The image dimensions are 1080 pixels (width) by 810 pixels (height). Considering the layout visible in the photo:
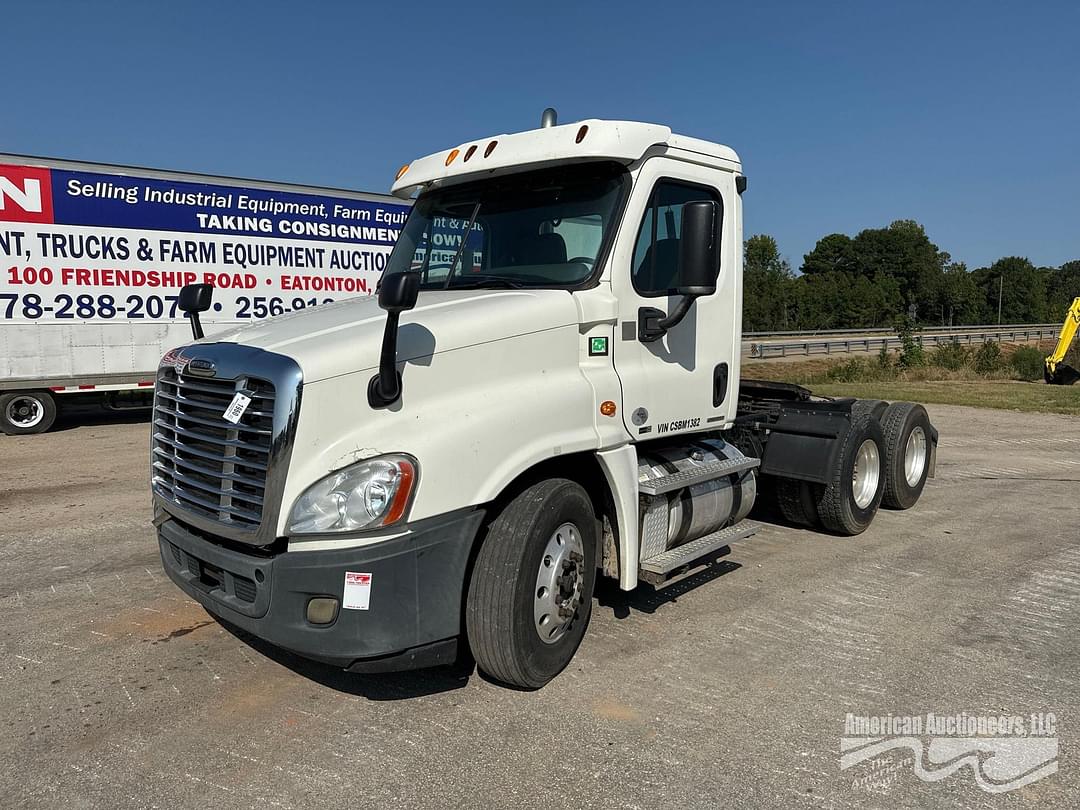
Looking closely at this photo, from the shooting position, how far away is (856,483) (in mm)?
7164

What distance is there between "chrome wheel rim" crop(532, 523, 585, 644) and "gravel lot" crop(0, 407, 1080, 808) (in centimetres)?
32

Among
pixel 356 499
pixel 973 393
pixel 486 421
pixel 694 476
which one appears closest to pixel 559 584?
pixel 486 421

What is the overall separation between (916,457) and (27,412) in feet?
41.9

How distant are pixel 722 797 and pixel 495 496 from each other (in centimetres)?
151

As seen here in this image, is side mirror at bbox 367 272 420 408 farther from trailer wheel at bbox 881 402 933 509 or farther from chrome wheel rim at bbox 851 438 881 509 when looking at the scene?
trailer wheel at bbox 881 402 933 509

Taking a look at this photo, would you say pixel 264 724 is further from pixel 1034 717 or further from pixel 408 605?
pixel 1034 717

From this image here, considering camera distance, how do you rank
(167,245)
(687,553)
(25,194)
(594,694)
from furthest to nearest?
1. (167,245)
2. (25,194)
3. (687,553)
4. (594,694)

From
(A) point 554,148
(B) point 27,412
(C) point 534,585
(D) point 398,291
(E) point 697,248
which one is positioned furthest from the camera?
(B) point 27,412

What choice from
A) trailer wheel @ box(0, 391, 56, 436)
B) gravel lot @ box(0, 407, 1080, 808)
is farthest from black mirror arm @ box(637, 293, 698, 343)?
trailer wheel @ box(0, 391, 56, 436)

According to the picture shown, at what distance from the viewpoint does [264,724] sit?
3.71m

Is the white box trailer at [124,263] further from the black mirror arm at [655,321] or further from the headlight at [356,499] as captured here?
the headlight at [356,499]

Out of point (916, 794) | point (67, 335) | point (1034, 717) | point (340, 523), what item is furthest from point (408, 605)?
point (67, 335)

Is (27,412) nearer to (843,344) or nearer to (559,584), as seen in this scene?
(559,584)

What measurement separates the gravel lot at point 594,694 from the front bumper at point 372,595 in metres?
0.43
